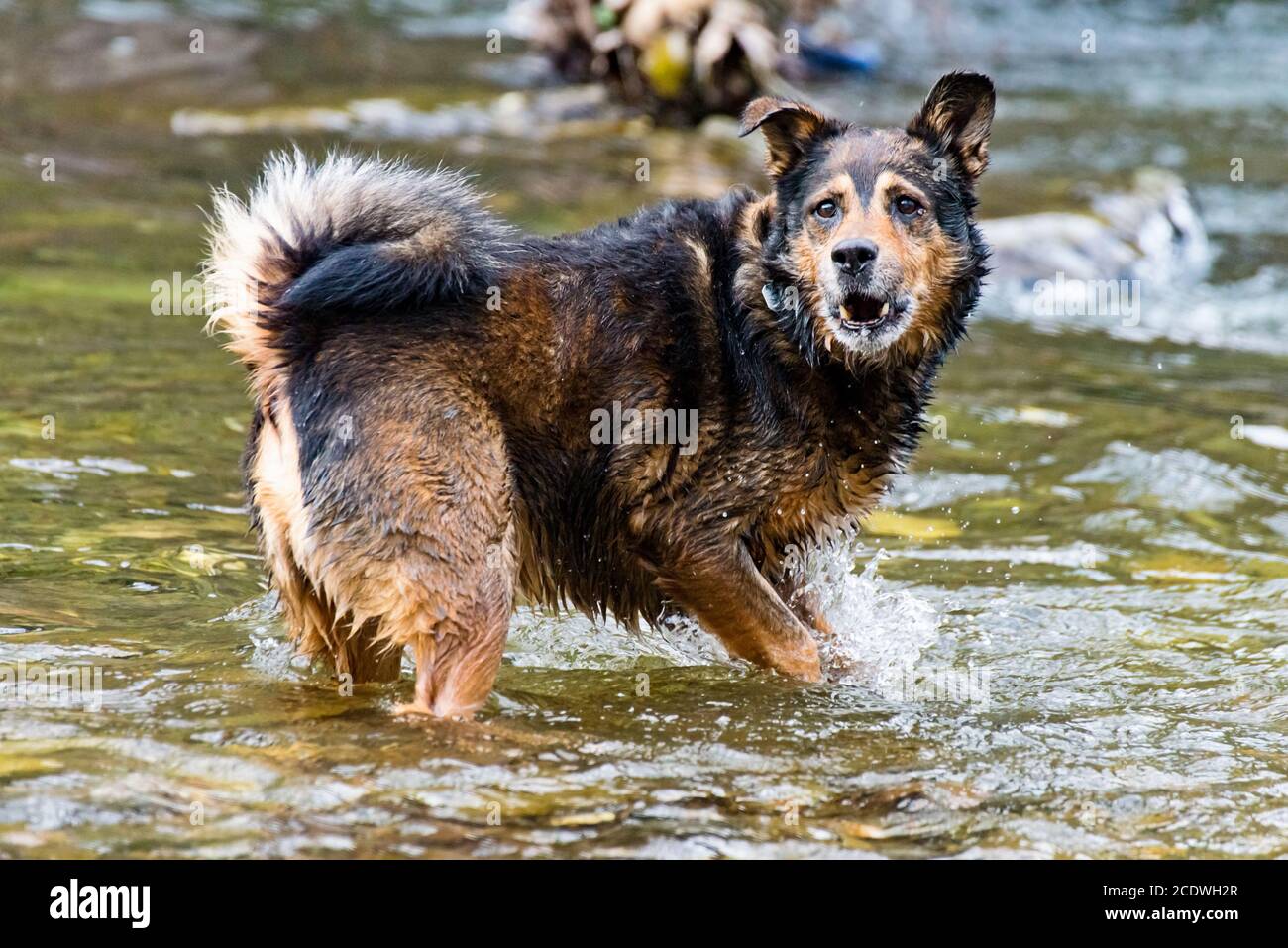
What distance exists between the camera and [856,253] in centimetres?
546

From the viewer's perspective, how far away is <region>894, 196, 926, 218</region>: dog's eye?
18.4ft

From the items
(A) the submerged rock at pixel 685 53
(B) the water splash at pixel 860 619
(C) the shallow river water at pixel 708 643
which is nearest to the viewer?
(C) the shallow river water at pixel 708 643

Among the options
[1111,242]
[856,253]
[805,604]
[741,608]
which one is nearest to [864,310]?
[856,253]

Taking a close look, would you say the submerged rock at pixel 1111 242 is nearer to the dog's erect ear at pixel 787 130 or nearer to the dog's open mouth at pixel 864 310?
the dog's erect ear at pixel 787 130

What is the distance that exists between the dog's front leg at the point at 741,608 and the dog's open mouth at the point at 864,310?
883 millimetres

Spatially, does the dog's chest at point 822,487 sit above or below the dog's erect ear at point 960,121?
below

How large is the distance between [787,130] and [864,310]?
0.80 metres

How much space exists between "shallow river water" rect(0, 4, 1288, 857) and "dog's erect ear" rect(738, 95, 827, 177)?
1.55 m

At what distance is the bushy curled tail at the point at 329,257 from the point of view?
5.21 meters

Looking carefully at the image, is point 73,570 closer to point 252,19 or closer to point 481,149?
point 481,149

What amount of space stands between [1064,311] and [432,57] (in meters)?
9.30

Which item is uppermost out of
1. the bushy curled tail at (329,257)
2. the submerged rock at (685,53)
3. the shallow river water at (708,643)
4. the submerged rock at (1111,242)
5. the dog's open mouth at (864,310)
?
the submerged rock at (685,53)

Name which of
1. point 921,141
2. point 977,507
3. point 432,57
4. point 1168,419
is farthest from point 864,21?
point 921,141

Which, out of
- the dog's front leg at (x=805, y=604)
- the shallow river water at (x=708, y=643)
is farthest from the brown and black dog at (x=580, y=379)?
the shallow river water at (x=708, y=643)
